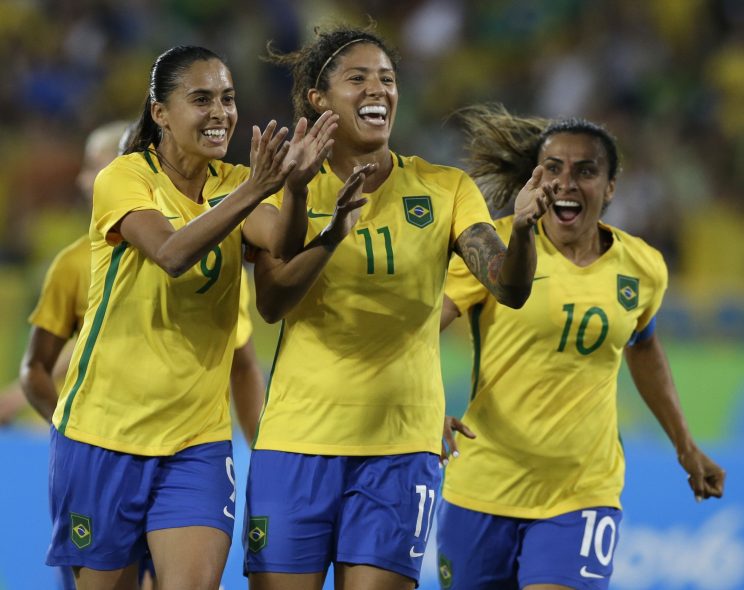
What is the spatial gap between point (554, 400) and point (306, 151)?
1.45 meters

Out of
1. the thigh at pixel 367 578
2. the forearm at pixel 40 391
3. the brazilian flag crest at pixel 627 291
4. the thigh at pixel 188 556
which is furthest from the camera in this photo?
the forearm at pixel 40 391

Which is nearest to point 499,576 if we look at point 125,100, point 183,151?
point 183,151

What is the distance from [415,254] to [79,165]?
24.4 feet

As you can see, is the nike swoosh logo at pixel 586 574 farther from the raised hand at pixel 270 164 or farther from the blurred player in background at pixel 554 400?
the raised hand at pixel 270 164

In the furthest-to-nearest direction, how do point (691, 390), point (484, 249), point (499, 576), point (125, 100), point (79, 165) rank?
1. point (125, 100)
2. point (79, 165)
3. point (691, 390)
4. point (499, 576)
5. point (484, 249)

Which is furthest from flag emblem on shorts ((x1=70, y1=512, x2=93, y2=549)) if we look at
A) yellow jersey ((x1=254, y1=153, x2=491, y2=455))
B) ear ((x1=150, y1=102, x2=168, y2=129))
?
ear ((x1=150, y1=102, x2=168, y2=129))

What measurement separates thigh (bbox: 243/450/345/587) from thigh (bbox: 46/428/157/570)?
345mm

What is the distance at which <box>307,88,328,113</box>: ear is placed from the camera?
4.23m

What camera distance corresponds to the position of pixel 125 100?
11.8 meters

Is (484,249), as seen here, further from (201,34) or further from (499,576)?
(201,34)

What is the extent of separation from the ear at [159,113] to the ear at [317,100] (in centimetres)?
46

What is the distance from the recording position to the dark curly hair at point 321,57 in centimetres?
423

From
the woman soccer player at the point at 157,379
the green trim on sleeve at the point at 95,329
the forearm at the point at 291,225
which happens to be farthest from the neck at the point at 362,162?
the green trim on sleeve at the point at 95,329

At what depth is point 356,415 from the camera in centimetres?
407
